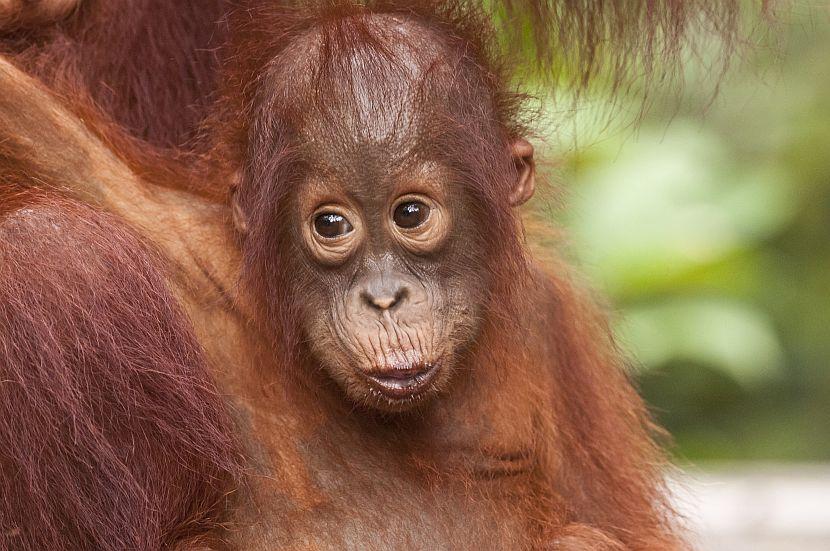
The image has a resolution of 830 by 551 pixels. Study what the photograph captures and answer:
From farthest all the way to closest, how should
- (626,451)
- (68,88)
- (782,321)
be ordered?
(782,321) < (626,451) < (68,88)

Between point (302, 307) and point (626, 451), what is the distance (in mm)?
1177

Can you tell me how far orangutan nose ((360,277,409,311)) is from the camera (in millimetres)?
2574

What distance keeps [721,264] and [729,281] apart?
0.29 feet

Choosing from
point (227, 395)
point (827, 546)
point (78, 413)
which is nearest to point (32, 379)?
point (78, 413)

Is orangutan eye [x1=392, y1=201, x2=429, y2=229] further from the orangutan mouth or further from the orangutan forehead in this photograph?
the orangutan mouth

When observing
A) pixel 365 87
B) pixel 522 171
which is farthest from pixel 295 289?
pixel 522 171

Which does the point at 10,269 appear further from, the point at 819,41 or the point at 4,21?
the point at 819,41

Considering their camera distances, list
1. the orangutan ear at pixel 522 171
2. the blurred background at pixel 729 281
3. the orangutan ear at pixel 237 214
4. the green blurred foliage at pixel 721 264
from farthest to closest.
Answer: the green blurred foliage at pixel 721 264 < the blurred background at pixel 729 281 < the orangutan ear at pixel 522 171 < the orangutan ear at pixel 237 214

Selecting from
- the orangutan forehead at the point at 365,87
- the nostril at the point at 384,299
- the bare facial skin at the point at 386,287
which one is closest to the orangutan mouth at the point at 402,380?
the bare facial skin at the point at 386,287

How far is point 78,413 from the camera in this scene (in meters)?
2.44

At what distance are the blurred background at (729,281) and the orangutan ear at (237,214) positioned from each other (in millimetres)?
2986

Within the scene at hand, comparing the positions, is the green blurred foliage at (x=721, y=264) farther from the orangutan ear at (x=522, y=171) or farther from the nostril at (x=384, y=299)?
the nostril at (x=384, y=299)

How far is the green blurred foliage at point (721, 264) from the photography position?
20.0 feet

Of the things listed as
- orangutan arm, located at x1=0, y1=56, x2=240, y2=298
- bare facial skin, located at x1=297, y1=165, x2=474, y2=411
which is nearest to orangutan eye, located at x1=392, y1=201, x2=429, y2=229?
bare facial skin, located at x1=297, y1=165, x2=474, y2=411
